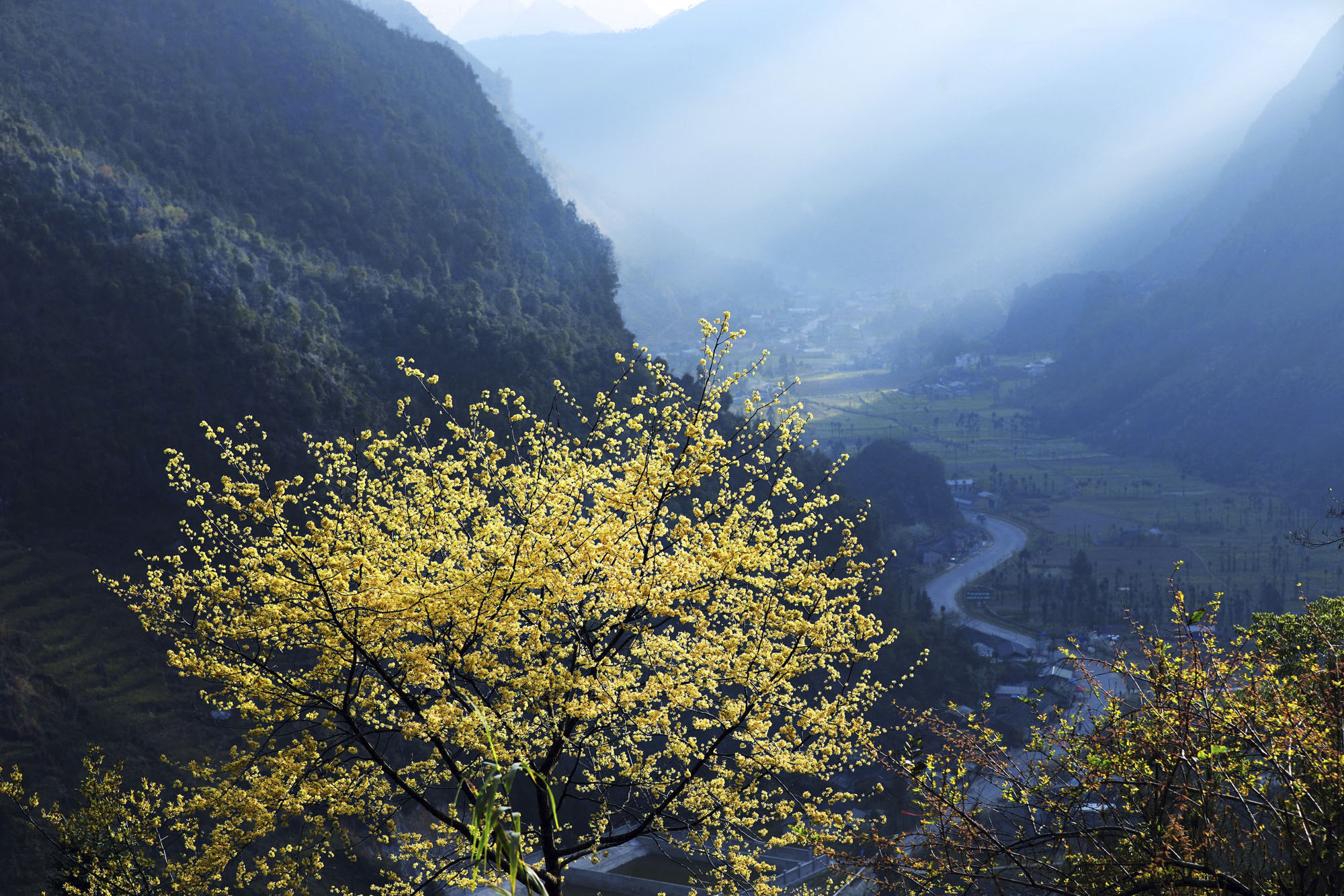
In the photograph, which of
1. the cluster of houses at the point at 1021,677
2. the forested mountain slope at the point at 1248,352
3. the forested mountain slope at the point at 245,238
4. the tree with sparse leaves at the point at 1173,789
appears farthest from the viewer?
the forested mountain slope at the point at 1248,352

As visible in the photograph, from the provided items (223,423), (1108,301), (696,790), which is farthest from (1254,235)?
(696,790)

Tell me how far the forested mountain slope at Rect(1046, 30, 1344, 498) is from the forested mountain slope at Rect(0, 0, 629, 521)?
100821 mm

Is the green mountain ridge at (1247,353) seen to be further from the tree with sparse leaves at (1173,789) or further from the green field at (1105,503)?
the tree with sparse leaves at (1173,789)

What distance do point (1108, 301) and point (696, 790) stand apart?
604 ft

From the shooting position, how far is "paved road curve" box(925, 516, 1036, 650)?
228ft

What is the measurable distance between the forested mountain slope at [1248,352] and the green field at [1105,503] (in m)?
6.38

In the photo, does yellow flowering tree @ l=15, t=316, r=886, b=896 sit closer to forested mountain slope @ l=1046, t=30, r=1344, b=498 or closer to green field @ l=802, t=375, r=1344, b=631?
green field @ l=802, t=375, r=1344, b=631

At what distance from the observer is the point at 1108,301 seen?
566ft

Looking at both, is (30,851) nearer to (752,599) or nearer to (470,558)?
(470,558)

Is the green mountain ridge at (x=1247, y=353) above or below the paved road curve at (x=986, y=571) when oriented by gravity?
above

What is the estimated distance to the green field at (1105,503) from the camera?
272 feet

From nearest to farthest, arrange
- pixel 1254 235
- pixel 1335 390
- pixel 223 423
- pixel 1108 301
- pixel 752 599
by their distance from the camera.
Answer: pixel 752 599 < pixel 223 423 < pixel 1335 390 < pixel 1254 235 < pixel 1108 301

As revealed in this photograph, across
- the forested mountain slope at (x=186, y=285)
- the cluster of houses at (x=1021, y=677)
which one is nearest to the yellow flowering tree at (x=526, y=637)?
the forested mountain slope at (x=186, y=285)

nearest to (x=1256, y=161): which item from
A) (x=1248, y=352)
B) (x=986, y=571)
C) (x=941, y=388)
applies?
(x=1248, y=352)
